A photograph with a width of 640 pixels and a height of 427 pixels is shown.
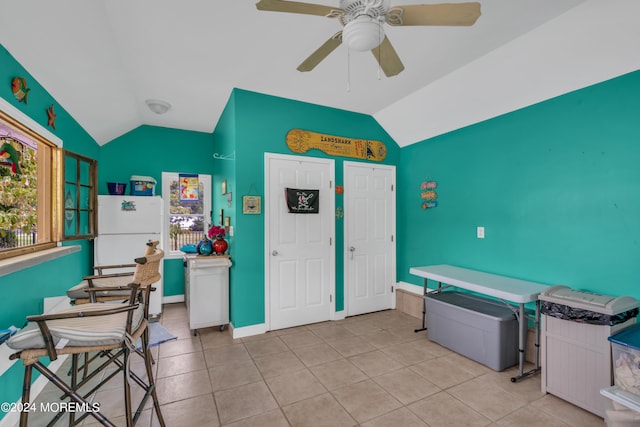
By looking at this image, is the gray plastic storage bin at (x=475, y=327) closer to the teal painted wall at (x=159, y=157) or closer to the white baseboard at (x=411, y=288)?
the white baseboard at (x=411, y=288)

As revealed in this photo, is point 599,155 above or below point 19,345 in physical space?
above

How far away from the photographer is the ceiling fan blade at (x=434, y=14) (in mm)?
1447


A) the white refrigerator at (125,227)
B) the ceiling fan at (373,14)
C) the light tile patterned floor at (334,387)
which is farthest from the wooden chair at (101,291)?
the ceiling fan at (373,14)

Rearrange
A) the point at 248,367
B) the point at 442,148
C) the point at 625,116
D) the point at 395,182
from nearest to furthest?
the point at 625,116, the point at 248,367, the point at 442,148, the point at 395,182

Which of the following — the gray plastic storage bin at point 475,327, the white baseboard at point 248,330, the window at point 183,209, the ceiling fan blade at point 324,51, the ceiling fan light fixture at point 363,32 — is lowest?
the white baseboard at point 248,330

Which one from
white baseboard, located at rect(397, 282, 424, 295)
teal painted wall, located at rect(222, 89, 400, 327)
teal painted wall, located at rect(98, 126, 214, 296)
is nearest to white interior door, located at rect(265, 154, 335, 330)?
teal painted wall, located at rect(222, 89, 400, 327)

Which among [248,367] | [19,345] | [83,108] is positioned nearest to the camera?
[19,345]

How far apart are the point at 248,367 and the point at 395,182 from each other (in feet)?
10.2

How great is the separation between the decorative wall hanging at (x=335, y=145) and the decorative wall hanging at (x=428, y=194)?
28.9 inches

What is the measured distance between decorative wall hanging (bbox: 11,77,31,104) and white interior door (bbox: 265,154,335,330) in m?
2.04

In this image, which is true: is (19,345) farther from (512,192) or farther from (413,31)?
(512,192)

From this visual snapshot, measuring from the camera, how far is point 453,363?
2811 mm

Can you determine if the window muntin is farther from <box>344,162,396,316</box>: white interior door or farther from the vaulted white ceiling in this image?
<box>344,162,396,316</box>: white interior door

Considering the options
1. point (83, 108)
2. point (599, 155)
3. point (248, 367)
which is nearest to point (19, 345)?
point (248, 367)
